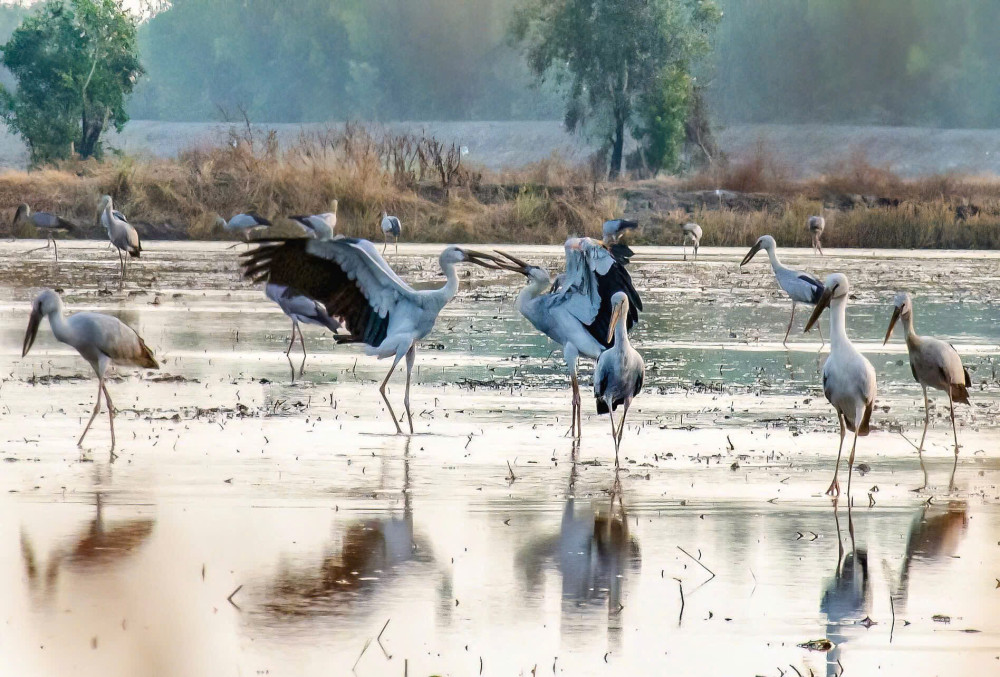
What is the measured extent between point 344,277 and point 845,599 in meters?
5.12

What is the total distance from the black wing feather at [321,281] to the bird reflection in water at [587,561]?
3085mm

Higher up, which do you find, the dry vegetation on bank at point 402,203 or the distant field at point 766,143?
the distant field at point 766,143

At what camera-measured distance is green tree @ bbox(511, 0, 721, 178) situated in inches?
1957

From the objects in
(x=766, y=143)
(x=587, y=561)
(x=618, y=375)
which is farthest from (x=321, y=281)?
(x=766, y=143)

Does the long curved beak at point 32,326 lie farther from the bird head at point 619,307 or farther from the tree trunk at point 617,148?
the tree trunk at point 617,148

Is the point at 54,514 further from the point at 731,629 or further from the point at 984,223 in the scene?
Result: the point at 984,223

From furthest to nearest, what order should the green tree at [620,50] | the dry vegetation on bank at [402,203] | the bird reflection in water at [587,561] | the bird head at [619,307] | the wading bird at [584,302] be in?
the green tree at [620,50] → the dry vegetation on bank at [402,203] → the wading bird at [584,302] → the bird head at [619,307] → the bird reflection in water at [587,561]

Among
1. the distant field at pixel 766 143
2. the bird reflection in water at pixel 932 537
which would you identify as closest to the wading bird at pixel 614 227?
the bird reflection in water at pixel 932 537

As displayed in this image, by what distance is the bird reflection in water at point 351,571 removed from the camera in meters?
6.31

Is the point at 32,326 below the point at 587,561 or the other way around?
the other way around

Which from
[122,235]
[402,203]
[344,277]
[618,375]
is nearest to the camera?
[618,375]

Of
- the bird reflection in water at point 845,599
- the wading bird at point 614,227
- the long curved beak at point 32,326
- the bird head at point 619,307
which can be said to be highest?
the wading bird at point 614,227

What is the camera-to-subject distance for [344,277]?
10883mm

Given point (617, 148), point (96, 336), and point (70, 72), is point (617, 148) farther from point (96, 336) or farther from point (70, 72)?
point (96, 336)
